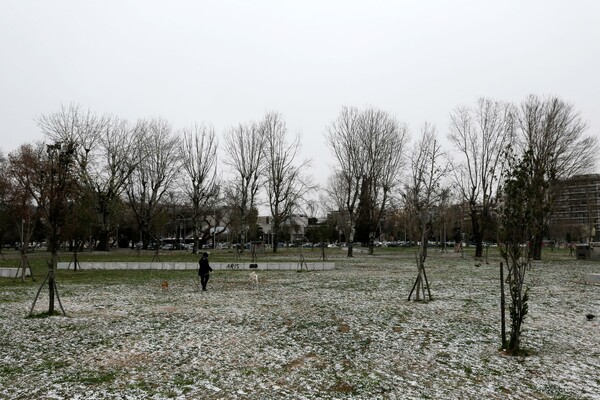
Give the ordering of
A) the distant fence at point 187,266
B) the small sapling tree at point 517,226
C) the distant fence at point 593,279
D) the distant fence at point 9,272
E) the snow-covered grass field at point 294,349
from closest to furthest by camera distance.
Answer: the snow-covered grass field at point 294,349 < the small sapling tree at point 517,226 < the distant fence at point 593,279 < the distant fence at point 9,272 < the distant fence at point 187,266

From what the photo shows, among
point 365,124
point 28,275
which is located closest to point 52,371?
point 28,275

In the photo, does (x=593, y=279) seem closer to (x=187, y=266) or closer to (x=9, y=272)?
(x=187, y=266)

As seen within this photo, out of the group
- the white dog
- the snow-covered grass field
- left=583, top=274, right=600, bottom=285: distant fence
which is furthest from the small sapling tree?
left=583, top=274, right=600, bottom=285: distant fence

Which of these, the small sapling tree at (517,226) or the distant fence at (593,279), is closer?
the small sapling tree at (517,226)

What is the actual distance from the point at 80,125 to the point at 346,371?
52.2 meters

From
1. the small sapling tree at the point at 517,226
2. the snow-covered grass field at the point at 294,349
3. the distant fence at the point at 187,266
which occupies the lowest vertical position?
the distant fence at the point at 187,266

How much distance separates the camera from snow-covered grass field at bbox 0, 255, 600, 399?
23.1ft

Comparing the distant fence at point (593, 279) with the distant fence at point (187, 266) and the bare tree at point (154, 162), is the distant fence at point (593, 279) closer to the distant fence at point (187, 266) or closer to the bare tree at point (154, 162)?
the distant fence at point (187, 266)

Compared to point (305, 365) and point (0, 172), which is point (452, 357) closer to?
point (305, 365)

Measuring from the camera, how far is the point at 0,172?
5456cm

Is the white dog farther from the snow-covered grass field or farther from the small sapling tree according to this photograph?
the small sapling tree

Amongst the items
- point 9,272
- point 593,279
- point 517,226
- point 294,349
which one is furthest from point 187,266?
point 517,226

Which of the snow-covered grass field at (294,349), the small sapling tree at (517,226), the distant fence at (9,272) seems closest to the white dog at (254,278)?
the snow-covered grass field at (294,349)

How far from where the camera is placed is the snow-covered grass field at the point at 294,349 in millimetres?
7035
